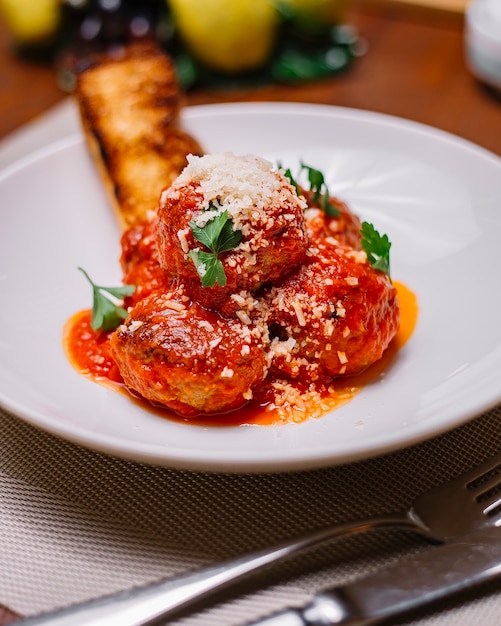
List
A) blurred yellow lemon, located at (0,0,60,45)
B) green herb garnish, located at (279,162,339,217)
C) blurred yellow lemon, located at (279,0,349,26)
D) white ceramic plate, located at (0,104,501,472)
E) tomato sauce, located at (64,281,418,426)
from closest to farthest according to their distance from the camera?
white ceramic plate, located at (0,104,501,472) → tomato sauce, located at (64,281,418,426) → green herb garnish, located at (279,162,339,217) → blurred yellow lemon, located at (279,0,349,26) → blurred yellow lemon, located at (0,0,60,45)

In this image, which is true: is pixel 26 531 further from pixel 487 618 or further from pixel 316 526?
pixel 487 618

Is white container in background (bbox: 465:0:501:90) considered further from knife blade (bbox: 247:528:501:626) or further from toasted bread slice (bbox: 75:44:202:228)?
knife blade (bbox: 247:528:501:626)

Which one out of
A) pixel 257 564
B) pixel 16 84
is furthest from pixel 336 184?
pixel 16 84

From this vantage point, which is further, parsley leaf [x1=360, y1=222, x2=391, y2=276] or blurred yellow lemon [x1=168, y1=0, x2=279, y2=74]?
blurred yellow lemon [x1=168, y1=0, x2=279, y2=74]

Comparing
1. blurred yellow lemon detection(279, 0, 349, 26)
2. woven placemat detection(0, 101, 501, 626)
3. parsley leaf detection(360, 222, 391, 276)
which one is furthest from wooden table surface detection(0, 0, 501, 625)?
woven placemat detection(0, 101, 501, 626)

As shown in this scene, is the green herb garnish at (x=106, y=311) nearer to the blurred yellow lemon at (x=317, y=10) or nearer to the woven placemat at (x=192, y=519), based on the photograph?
the woven placemat at (x=192, y=519)

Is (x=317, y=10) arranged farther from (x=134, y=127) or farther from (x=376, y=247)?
(x=376, y=247)

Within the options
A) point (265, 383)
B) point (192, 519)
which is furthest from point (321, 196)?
point (192, 519)
